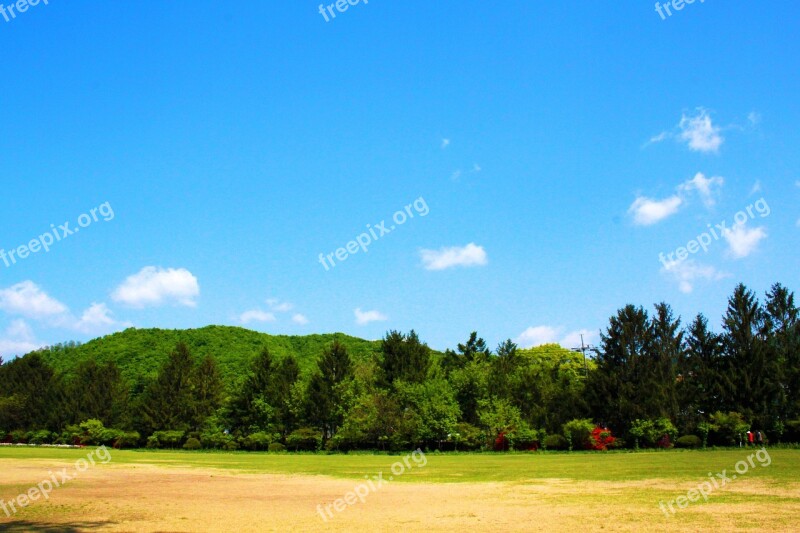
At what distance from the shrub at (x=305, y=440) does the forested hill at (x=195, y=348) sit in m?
37.1

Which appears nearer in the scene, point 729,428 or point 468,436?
point 729,428

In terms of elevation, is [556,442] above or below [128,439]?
below

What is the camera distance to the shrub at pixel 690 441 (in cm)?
5038

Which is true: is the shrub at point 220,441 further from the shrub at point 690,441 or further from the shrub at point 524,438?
the shrub at point 690,441

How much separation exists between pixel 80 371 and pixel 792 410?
86433 mm

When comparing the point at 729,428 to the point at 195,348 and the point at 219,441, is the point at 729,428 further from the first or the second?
the point at 195,348

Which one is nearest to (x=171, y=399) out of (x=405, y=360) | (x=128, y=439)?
(x=128, y=439)

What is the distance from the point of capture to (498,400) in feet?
200

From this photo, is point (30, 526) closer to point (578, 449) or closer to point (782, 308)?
point (578, 449)

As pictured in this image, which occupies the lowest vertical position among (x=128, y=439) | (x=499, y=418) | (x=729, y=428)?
(x=729, y=428)

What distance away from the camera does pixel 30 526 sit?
42.6ft

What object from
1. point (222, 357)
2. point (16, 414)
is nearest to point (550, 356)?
point (222, 357)

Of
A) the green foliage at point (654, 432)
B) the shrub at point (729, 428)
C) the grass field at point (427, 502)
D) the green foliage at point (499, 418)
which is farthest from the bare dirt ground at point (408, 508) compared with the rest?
the green foliage at point (499, 418)

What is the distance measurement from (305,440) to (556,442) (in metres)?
26.5
